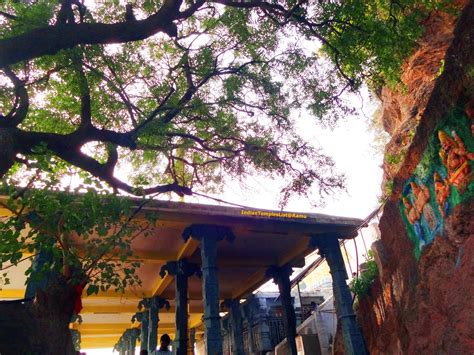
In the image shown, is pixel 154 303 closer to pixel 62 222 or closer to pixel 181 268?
pixel 181 268

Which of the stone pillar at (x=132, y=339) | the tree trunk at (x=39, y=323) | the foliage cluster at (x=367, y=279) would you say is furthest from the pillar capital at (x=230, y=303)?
the tree trunk at (x=39, y=323)

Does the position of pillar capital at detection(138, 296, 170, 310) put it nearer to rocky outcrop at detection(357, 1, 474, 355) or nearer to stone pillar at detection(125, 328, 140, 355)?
stone pillar at detection(125, 328, 140, 355)

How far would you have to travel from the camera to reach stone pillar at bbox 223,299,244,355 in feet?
50.0

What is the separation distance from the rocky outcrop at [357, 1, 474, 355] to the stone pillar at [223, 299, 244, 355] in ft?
26.7

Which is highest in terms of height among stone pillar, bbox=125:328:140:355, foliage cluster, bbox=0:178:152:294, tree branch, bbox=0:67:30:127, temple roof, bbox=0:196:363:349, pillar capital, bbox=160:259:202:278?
→ tree branch, bbox=0:67:30:127

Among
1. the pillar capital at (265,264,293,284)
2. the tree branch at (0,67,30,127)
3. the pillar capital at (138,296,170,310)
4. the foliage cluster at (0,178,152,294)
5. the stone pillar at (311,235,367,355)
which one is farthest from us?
the pillar capital at (138,296,170,310)

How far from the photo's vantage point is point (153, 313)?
1398 cm

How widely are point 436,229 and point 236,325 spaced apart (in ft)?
40.5

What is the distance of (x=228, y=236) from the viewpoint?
9547mm

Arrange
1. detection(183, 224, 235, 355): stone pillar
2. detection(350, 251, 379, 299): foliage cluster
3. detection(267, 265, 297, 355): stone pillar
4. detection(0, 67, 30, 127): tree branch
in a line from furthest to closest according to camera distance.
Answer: detection(267, 265, 297, 355): stone pillar → detection(350, 251, 379, 299): foliage cluster → detection(183, 224, 235, 355): stone pillar → detection(0, 67, 30, 127): tree branch

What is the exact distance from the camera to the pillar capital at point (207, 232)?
9305 millimetres

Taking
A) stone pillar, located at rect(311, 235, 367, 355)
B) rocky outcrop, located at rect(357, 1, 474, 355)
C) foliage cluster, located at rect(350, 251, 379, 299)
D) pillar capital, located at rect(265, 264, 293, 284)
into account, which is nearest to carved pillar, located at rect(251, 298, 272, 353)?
pillar capital, located at rect(265, 264, 293, 284)

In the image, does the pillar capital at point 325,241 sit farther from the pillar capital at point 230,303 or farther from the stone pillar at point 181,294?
the pillar capital at point 230,303

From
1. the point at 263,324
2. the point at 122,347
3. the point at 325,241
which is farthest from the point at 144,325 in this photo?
the point at 122,347
